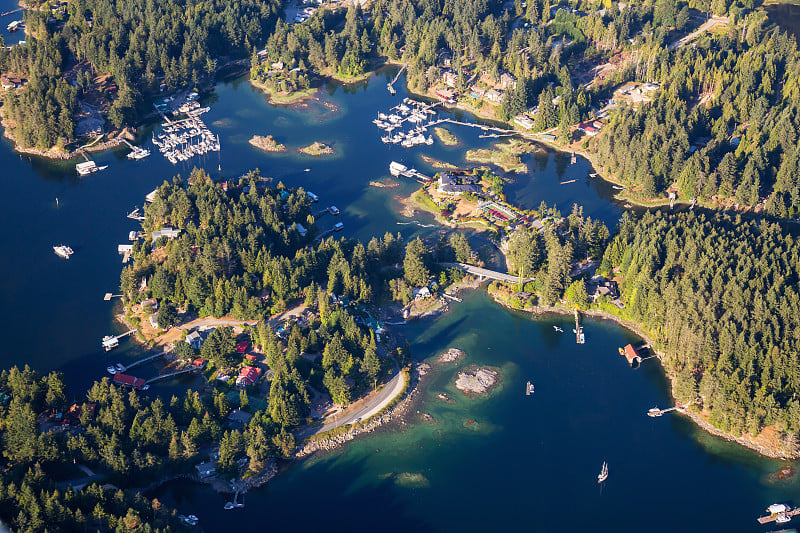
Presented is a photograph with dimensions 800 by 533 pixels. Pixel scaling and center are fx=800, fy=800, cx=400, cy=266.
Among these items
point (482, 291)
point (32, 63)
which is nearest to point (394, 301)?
point (482, 291)

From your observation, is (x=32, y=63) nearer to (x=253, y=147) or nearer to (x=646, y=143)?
(x=253, y=147)

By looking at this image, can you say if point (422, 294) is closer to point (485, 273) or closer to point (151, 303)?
point (485, 273)

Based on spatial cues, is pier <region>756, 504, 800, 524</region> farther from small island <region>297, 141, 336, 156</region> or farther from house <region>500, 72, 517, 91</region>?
house <region>500, 72, 517, 91</region>

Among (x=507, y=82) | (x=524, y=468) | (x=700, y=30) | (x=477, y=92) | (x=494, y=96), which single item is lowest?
(x=524, y=468)

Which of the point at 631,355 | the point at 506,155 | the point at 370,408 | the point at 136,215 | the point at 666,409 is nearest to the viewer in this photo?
the point at 370,408

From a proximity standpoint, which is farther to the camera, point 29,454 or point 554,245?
point 554,245

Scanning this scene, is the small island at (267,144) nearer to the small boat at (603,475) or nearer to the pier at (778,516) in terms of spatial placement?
the small boat at (603,475)

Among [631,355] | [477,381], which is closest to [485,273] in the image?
[477,381]
